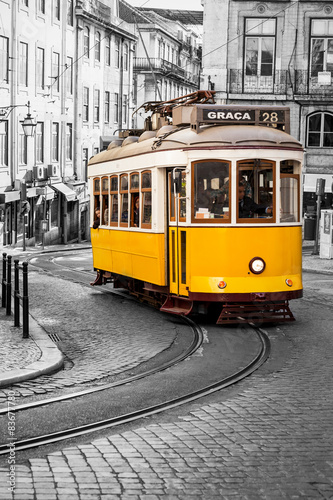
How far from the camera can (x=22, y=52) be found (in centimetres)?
3866

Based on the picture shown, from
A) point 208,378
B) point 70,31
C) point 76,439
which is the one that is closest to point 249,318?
point 208,378

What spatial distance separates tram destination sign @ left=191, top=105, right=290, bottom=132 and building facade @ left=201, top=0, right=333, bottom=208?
A: 25.4 metres

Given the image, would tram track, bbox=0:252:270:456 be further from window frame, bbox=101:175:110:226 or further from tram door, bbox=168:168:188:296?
window frame, bbox=101:175:110:226

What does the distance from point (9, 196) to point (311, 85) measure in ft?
47.7

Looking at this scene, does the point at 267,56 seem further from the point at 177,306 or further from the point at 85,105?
the point at 177,306

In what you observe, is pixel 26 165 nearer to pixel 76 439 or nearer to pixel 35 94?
pixel 35 94

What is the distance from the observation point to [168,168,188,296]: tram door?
13086 millimetres

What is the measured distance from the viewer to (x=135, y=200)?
15047mm

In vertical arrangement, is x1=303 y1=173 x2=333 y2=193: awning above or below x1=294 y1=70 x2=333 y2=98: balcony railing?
below

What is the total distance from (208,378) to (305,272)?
15.7 metres

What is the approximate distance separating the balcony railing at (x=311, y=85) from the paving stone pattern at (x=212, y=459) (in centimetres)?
3212

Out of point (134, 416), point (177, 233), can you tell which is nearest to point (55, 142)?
point (177, 233)

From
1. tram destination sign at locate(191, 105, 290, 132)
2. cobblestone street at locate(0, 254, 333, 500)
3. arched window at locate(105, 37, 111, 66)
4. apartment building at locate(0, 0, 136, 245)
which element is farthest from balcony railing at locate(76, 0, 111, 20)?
cobblestone street at locate(0, 254, 333, 500)

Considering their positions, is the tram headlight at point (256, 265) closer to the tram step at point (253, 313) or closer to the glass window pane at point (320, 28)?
the tram step at point (253, 313)
